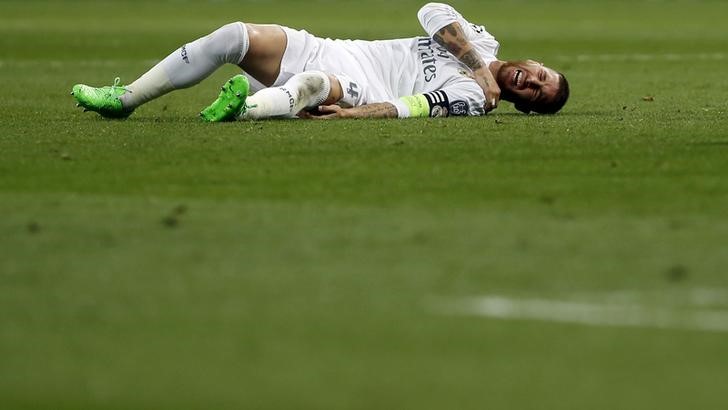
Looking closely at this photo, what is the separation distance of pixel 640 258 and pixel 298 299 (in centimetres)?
155

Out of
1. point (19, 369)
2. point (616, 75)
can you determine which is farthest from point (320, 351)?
point (616, 75)

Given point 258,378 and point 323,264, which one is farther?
point 323,264

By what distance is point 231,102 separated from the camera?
460 inches

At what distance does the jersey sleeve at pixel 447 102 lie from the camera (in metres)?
12.4

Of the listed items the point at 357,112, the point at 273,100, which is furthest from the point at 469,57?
the point at 273,100

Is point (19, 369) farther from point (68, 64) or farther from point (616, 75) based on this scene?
point (68, 64)

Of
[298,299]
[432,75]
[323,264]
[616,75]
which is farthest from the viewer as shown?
[616,75]

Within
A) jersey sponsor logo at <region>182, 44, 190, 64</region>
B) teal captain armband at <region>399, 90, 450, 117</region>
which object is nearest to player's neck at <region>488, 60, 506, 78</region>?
teal captain armband at <region>399, 90, 450, 117</region>

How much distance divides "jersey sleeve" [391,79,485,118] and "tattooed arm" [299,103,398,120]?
7 cm

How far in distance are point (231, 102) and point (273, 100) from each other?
0.35 m

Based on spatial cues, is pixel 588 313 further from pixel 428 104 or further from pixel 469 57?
pixel 469 57

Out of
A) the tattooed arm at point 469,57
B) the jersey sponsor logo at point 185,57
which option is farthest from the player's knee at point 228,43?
the tattooed arm at point 469,57

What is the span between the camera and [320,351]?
18.2ft

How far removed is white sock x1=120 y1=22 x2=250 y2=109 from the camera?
472 inches
